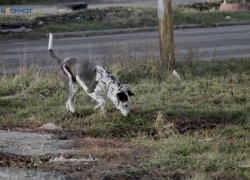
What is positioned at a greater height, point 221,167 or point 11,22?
point 11,22

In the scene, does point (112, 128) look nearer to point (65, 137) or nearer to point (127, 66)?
point (65, 137)

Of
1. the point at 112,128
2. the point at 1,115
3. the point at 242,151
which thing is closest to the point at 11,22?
the point at 1,115

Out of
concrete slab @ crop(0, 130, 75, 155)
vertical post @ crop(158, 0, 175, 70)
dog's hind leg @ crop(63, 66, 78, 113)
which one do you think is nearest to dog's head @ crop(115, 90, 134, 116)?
dog's hind leg @ crop(63, 66, 78, 113)

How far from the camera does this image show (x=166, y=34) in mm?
10500

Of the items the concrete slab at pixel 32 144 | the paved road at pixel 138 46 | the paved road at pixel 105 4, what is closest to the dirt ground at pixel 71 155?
the concrete slab at pixel 32 144

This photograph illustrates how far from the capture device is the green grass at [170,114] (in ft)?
17.7

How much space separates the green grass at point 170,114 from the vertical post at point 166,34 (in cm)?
27

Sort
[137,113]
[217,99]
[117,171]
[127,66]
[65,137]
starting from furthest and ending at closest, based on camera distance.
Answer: [127,66]
[217,99]
[137,113]
[65,137]
[117,171]

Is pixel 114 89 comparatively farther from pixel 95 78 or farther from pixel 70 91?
pixel 70 91

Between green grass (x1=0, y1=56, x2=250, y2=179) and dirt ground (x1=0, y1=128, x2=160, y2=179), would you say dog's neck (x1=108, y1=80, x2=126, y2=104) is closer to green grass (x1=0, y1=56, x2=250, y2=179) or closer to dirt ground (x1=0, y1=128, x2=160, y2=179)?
green grass (x1=0, y1=56, x2=250, y2=179)

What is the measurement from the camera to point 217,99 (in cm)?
848

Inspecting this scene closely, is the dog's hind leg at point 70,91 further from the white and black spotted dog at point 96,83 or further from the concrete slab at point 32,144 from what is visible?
the concrete slab at point 32,144

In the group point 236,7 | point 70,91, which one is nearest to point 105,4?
point 236,7

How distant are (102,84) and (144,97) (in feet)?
4.45
